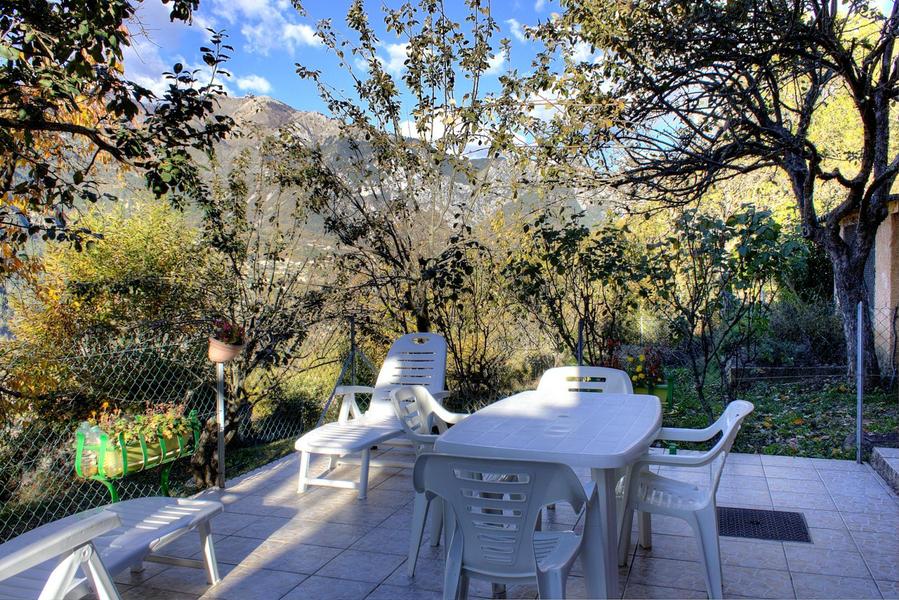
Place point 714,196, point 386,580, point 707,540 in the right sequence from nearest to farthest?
point 707,540
point 386,580
point 714,196

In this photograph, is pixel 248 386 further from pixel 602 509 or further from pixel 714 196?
pixel 714 196

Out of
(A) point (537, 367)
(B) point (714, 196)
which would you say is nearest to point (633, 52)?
(A) point (537, 367)

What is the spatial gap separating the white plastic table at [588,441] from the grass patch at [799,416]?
2.69 m

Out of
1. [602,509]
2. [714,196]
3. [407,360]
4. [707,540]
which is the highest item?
[714,196]

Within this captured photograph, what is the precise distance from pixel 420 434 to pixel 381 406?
1.52 meters

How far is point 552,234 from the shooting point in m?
5.65

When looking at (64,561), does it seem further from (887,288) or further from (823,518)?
(887,288)

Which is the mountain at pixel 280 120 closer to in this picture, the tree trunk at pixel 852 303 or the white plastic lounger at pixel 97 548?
the white plastic lounger at pixel 97 548

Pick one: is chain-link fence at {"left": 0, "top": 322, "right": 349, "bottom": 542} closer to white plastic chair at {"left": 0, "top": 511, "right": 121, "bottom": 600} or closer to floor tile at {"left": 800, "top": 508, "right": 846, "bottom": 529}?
white plastic chair at {"left": 0, "top": 511, "right": 121, "bottom": 600}

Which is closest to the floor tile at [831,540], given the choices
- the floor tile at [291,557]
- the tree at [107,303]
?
the floor tile at [291,557]

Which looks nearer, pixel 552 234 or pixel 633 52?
pixel 552 234

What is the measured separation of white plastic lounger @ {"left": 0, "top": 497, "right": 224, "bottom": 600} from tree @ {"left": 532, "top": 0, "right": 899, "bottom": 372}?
14.3ft

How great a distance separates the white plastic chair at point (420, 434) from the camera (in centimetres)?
297

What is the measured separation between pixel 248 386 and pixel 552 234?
10.4 feet
